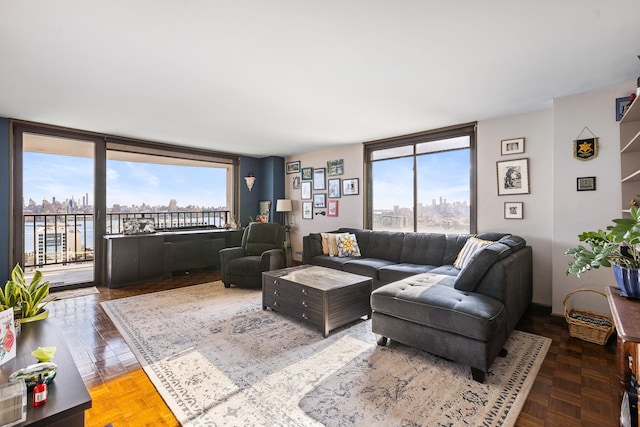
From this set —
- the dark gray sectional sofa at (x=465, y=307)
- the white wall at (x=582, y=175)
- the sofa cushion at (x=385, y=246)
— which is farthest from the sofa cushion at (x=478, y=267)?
the sofa cushion at (x=385, y=246)

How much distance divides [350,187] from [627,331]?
4.37m

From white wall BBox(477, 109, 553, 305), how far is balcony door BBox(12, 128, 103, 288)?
5.83 meters

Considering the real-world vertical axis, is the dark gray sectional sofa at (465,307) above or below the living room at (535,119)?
below

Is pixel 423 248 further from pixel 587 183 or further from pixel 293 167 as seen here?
pixel 293 167

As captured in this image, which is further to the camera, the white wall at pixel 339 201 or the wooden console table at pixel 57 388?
the white wall at pixel 339 201

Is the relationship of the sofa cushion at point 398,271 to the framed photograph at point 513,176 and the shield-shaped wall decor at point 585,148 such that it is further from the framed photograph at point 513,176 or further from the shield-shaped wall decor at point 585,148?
the shield-shaped wall decor at point 585,148

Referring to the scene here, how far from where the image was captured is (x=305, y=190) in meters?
6.27

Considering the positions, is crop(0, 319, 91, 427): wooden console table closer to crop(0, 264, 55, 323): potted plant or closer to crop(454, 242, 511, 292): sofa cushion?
crop(0, 264, 55, 323): potted plant

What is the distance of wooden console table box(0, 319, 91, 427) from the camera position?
3.24 feet

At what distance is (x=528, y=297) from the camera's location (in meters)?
3.19

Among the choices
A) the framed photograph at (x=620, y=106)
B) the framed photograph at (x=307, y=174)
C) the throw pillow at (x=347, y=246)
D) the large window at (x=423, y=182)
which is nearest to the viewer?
the framed photograph at (x=620, y=106)

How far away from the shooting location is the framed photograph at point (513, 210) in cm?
359

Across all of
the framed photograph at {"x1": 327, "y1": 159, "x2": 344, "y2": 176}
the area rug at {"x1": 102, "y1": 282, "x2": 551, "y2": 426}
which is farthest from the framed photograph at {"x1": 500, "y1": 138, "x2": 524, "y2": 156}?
the framed photograph at {"x1": 327, "y1": 159, "x2": 344, "y2": 176}

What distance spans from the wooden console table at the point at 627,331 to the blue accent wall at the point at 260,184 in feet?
18.5
